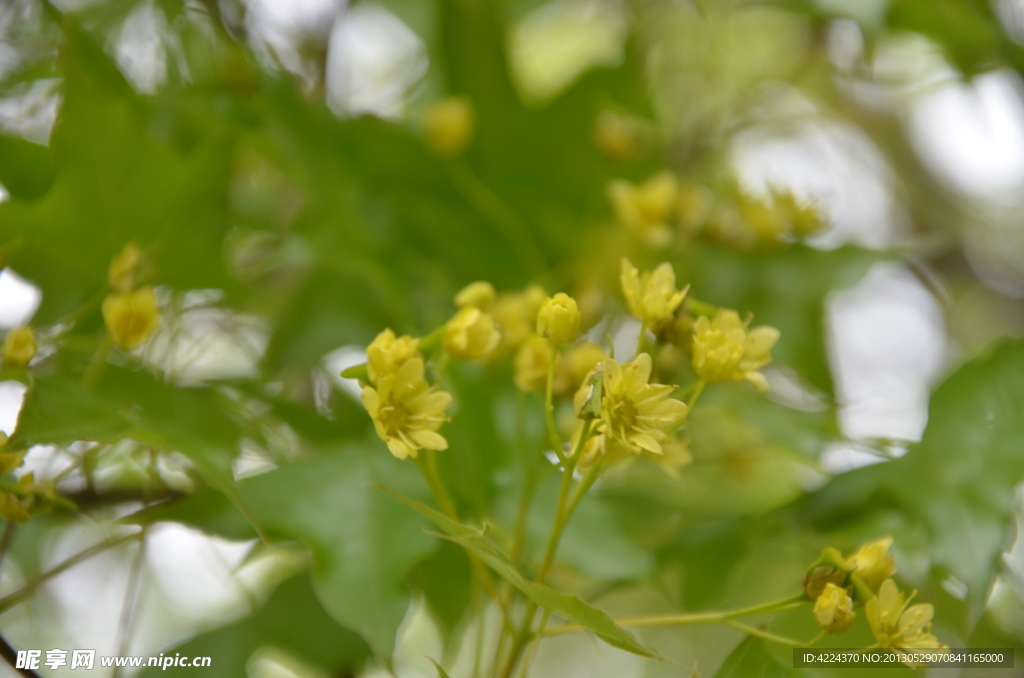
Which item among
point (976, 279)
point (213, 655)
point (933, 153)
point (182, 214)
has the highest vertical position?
point (182, 214)

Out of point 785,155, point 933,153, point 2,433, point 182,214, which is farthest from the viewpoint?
point 933,153

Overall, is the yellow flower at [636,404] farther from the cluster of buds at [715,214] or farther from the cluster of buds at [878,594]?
the cluster of buds at [715,214]

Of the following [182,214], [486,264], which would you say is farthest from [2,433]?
[486,264]

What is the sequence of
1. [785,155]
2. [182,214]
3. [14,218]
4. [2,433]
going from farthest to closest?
[785,155], [182,214], [14,218], [2,433]

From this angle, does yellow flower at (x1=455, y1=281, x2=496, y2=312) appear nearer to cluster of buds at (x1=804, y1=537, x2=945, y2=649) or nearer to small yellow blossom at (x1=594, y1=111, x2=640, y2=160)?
cluster of buds at (x1=804, y1=537, x2=945, y2=649)

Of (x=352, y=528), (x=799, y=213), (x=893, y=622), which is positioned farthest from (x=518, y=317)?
(x=799, y=213)

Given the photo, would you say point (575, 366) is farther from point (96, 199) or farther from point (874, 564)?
point (96, 199)

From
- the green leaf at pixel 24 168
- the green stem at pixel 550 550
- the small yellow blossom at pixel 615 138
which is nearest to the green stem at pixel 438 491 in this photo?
the green stem at pixel 550 550

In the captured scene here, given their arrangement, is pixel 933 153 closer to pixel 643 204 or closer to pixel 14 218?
pixel 643 204
